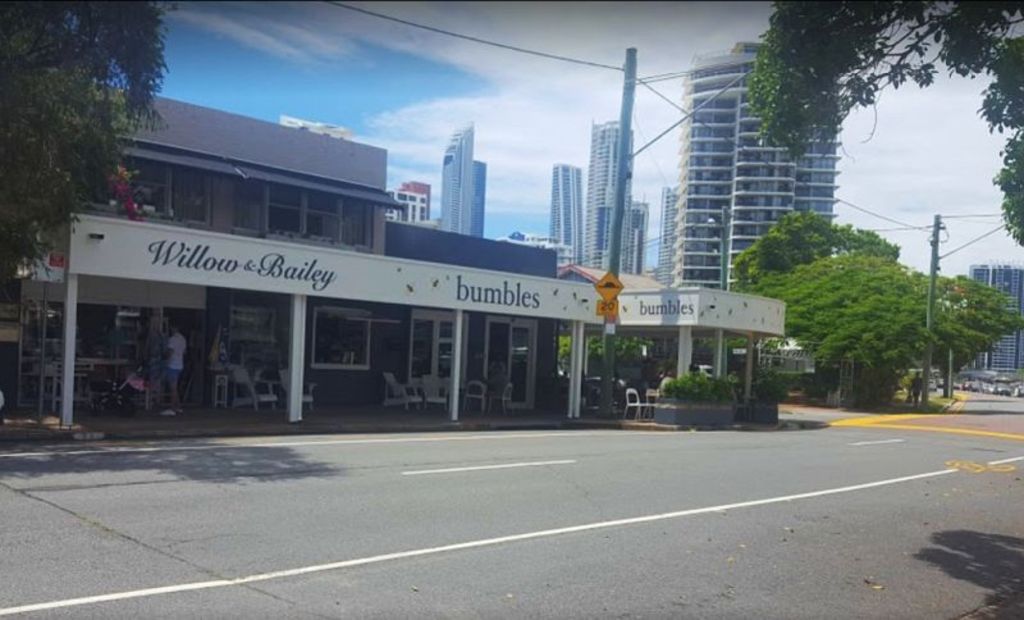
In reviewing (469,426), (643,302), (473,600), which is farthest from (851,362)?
(473,600)

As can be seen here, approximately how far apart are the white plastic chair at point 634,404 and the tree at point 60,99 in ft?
46.7

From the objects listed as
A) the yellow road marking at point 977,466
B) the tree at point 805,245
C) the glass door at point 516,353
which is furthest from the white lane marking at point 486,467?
the tree at point 805,245

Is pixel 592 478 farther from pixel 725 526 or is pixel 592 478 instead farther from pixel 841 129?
pixel 841 129

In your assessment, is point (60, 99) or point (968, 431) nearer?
point (60, 99)

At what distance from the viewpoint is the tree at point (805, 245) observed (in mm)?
65562

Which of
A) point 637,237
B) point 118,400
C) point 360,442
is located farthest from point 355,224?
point 637,237

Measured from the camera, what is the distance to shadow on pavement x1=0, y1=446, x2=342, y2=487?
10.3m

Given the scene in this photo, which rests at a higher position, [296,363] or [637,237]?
[637,237]

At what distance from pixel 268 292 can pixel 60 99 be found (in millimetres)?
6792

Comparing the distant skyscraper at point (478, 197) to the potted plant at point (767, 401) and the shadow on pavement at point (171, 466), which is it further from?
the shadow on pavement at point (171, 466)

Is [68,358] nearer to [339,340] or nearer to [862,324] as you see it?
[339,340]

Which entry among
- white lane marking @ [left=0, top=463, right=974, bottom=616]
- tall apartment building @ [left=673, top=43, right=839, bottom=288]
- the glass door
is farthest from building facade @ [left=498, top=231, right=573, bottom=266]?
tall apartment building @ [left=673, top=43, right=839, bottom=288]

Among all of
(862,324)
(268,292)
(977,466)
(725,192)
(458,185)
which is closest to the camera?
(977,466)

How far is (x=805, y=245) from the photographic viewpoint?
216ft
